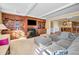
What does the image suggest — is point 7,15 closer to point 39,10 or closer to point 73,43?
point 39,10

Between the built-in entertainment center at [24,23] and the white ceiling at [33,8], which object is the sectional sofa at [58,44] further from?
the white ceiling at [33,8]

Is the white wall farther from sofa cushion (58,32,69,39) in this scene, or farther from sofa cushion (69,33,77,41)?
sofa cushion (69,33,77,41)

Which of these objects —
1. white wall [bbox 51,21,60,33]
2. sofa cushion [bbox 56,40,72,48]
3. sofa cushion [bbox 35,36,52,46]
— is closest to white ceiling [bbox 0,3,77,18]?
white wall [bbox 51,21,60,33]

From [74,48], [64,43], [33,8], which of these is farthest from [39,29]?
[74,48]

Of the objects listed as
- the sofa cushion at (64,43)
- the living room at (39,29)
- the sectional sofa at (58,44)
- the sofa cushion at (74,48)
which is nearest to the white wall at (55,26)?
the living room at (39,29)

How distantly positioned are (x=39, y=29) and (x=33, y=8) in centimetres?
36

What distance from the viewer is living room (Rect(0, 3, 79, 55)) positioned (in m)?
1.69

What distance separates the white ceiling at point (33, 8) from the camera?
1693mm

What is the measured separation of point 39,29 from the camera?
1.82m

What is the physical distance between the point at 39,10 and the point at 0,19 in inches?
24.6

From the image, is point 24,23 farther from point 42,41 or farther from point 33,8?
point 42,41

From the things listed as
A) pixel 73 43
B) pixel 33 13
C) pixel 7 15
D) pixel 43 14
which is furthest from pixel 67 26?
pixel 7 15
